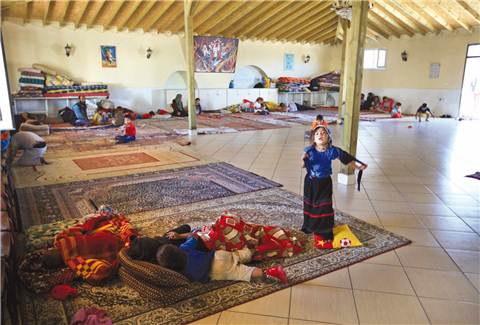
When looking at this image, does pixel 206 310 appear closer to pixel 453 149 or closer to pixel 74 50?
pixel 453 149

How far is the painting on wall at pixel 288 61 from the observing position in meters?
15.6

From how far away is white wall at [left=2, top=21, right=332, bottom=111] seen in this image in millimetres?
10242

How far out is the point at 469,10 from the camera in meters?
10.7

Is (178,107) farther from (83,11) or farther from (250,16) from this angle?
(83,11)

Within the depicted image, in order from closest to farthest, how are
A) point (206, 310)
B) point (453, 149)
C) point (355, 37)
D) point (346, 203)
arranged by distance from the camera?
point (206, 310) < point (346, 203) < point (355, 37) < point (453, 149)

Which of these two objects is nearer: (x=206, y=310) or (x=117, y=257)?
(x=206, y=310)

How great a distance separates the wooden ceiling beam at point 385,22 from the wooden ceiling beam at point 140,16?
7.26 meters

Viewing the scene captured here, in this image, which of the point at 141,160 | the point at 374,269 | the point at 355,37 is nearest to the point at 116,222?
the point at 374,269

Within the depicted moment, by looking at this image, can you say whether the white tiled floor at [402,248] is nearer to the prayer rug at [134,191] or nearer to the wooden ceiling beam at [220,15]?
the prayer rug at [134,191]

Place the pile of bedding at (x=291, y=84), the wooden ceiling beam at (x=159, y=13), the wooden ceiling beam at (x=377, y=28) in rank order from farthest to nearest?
the pile of bedding at (x=291, y=84)
the wooden ceiling beam at (x=377, y=28)
the wooden ceiling beam at (x=159, y=13)

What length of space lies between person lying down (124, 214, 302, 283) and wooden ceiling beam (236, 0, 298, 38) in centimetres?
1020

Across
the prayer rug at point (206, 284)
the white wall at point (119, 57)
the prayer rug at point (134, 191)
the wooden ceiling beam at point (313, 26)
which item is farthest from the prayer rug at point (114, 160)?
the wooden ceiling beam at point (313, 26)

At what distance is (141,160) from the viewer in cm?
596

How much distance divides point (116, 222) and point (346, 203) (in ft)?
7.76
